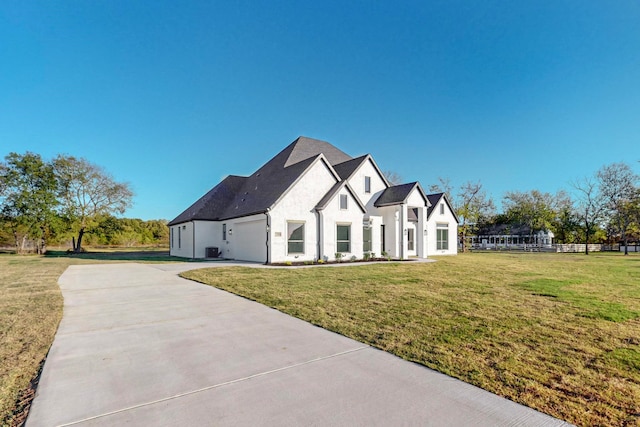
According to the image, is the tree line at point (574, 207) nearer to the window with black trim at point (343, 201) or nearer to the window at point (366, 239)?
the window at point (366, 239)

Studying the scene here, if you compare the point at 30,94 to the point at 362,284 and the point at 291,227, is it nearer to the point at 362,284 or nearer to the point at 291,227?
the point at 291,227

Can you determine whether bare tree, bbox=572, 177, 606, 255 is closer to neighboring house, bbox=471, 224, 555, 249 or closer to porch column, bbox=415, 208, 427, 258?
neighboring house, bbox=471, 224, 555, 249

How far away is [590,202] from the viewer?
39.1 metres

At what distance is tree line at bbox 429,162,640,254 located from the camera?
3778 centimetres

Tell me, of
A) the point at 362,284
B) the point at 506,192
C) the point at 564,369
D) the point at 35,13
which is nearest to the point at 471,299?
the point at 362,284

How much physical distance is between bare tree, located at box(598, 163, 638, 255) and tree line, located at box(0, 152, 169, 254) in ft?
194

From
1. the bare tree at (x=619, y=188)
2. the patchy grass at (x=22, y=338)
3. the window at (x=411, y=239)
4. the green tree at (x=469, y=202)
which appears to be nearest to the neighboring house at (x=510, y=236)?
the bare tree at (x=619, y=188)

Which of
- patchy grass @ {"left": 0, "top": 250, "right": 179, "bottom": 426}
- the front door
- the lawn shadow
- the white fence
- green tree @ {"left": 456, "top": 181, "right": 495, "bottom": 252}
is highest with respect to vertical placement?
green tree @ {"left": 456, "top": 181, "right": 495, "bottom": 252}

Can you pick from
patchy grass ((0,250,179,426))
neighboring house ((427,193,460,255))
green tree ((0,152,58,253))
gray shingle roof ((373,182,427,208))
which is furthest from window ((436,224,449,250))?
green tree ((0,152,58,253))

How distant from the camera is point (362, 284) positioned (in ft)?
32.1

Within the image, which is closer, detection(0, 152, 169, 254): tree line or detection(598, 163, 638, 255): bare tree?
detection(0, 152, 169, 254): tree line

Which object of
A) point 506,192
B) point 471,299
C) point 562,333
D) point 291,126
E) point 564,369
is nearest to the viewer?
point 564,369

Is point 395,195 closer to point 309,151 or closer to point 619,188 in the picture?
point 309,151

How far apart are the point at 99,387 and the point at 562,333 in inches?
238
